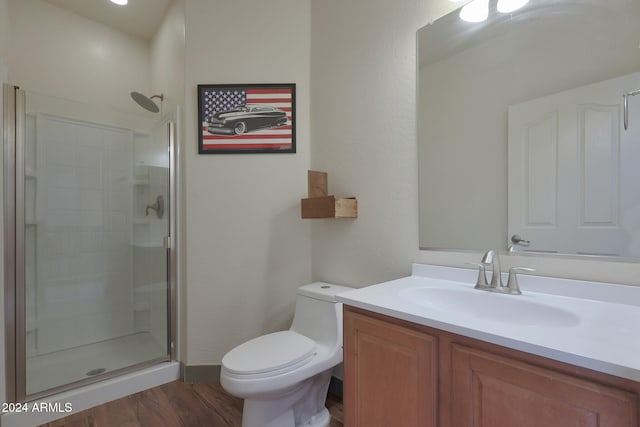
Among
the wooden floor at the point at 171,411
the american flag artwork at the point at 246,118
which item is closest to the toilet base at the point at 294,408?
the wooden floor at the point at 171,411

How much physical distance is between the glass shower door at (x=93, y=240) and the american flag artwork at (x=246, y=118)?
0.43 meters

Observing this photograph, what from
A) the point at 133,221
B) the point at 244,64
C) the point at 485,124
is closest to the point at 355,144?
the point at 485,124

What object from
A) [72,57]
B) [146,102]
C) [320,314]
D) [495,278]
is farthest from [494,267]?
[72,57]

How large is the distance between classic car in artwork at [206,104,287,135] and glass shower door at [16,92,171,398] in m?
0.46

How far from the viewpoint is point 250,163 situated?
76.5 inches

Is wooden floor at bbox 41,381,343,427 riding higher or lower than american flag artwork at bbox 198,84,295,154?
lower

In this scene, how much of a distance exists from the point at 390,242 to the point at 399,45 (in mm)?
1024

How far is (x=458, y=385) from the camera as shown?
0.74m

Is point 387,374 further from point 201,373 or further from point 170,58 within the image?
point 170,58

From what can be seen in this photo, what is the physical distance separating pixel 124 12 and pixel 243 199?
2.03 m

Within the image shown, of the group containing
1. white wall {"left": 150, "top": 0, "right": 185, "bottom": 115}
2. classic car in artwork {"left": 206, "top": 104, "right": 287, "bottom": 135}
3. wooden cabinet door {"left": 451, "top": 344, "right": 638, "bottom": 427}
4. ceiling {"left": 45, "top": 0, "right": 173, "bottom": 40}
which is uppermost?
ceiling {"left": 45, "top": 0, "right": 173, "bottom": 40}

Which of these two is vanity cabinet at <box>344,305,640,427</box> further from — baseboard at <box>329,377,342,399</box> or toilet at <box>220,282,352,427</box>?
baseboard at <box>329,377,342,399</box>

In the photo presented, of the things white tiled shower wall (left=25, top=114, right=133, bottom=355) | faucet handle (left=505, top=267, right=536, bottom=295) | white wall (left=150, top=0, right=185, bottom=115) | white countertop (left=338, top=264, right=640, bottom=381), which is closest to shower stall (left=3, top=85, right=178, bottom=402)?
white tiled shower wall (left=25, top=114, right=133, bottom=355)

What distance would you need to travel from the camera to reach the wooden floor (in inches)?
59.7
